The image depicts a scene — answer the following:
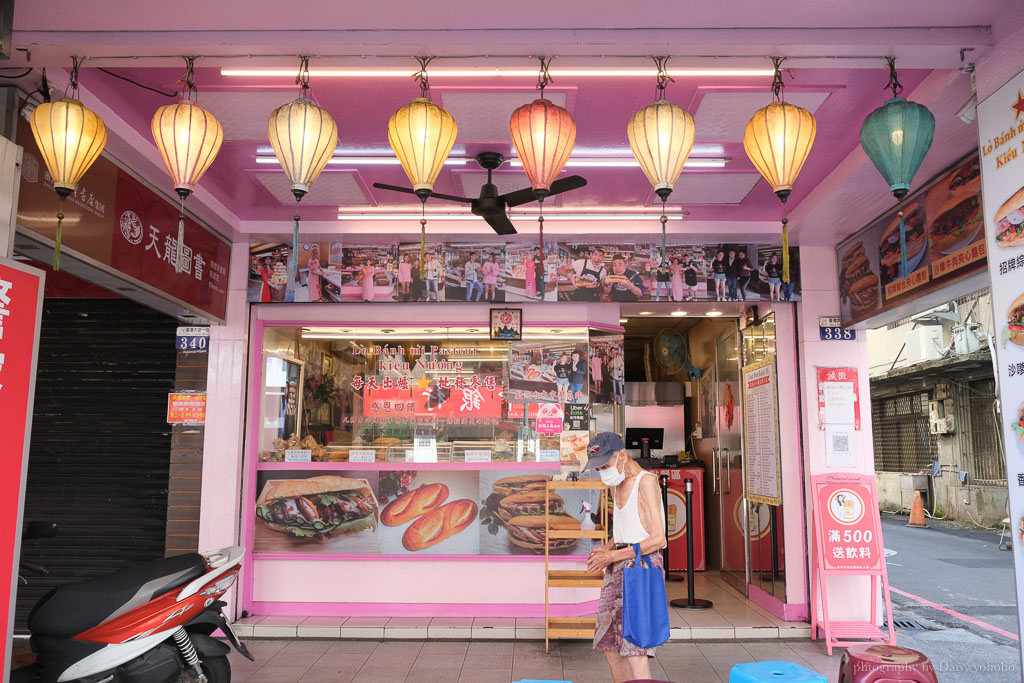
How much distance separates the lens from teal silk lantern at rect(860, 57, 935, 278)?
2996mm

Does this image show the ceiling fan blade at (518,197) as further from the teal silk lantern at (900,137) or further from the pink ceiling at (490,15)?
the teal silk lantern at (900,137)

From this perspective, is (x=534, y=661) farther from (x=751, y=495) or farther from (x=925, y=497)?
(x=925, y=497)

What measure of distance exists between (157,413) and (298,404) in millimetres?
1188

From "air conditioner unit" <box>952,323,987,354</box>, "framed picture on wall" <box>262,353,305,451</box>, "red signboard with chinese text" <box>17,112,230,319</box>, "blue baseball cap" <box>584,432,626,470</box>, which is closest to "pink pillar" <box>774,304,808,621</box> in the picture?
"blue baseball cap" <box>584,432,626,470</box>

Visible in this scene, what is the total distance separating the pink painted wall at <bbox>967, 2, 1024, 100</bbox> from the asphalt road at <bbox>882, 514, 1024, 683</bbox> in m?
2.56

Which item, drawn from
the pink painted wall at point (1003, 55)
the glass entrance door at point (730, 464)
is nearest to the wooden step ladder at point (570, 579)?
the glass entrance door at point (730, 464)

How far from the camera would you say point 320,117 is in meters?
3.03

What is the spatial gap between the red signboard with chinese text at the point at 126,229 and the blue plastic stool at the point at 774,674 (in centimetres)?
384

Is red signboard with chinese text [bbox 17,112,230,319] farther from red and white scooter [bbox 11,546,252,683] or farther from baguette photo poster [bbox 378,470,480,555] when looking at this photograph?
baguette photo poster [bbox 378,470,480,555]

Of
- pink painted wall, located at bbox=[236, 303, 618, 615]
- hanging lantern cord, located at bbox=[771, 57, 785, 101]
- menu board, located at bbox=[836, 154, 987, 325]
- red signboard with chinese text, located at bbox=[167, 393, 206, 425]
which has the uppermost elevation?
hanging lantern cord, located at bbox=[771, 57, 785, 101]

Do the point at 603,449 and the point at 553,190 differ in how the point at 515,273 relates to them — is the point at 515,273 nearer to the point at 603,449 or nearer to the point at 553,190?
the point at 553,190

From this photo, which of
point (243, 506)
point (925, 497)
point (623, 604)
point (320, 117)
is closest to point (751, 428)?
point (623, 604)

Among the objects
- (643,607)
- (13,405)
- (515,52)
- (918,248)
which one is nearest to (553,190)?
(515,52)

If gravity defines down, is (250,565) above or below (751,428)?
below
